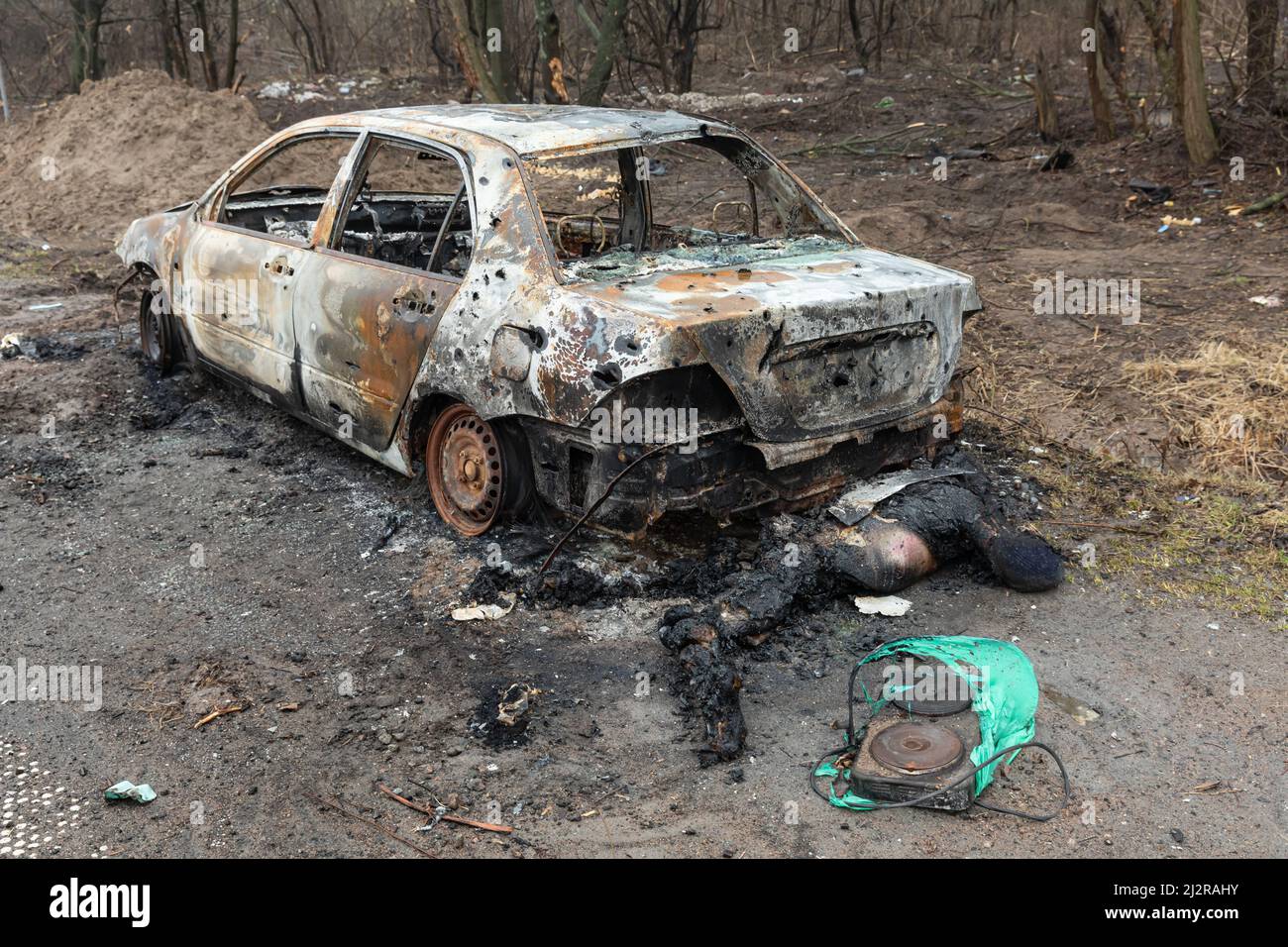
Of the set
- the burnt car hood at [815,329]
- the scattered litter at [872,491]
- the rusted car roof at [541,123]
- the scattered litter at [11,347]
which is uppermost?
the rusted car roof at [541,123]

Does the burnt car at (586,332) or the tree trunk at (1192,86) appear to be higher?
the tree trunk at (1192,86)

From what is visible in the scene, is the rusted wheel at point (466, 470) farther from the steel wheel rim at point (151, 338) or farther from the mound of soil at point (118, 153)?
the mound of soil at point (118, 153)

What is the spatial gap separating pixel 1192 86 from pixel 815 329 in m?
7.85

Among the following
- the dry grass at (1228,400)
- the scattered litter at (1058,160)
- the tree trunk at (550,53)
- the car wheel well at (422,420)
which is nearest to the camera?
the car wheel well at (422,420)

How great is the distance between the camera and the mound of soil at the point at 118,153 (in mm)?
12266

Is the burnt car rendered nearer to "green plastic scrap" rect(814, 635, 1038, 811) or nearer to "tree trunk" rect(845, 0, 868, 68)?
"green plastic scrap" rect(814, 635, 1038, 811)

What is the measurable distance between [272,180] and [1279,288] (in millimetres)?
9556

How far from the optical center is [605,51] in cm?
1419

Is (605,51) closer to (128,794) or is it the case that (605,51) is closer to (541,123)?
(541,123)

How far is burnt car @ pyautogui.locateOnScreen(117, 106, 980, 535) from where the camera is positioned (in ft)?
13.2

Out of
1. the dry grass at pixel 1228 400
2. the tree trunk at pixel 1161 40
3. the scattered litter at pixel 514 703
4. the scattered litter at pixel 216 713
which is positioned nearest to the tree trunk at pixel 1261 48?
the tree trunk at pixel 1161 40

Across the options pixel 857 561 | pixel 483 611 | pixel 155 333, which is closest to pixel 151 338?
pixel 155 333

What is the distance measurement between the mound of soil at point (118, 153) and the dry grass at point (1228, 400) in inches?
391
